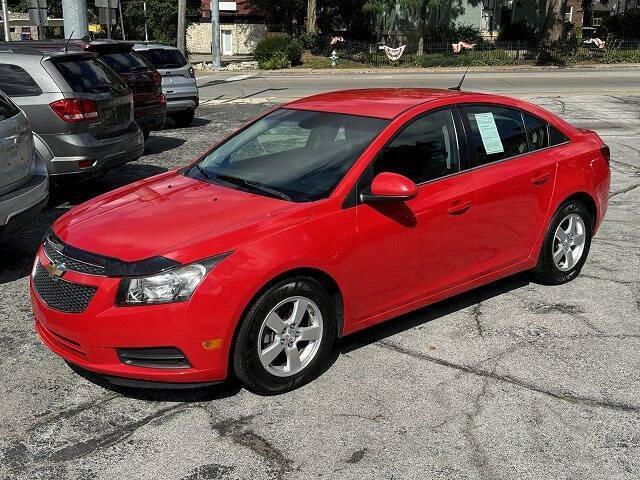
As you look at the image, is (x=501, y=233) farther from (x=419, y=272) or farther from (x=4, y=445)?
(x=4, y=445)

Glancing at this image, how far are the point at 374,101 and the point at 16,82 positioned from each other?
487cm

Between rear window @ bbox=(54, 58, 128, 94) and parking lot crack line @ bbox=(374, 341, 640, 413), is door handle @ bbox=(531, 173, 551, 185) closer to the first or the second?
parking lot crack line @ bbox=(374, 341, 640, 413)

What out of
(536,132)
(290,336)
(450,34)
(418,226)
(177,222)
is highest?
(450,34)

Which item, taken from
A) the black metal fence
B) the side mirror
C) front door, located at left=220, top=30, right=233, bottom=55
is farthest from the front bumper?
front door, located at left=220, top=30, right=233, bottom=55

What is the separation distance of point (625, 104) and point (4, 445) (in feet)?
58.5

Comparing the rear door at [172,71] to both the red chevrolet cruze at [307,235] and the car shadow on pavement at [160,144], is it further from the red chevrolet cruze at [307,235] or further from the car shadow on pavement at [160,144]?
the red chevrolet cruze at [307,235]

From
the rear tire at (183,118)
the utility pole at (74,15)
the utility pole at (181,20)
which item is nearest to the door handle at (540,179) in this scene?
the rear tire at (183,118)

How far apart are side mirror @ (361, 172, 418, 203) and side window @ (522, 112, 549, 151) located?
1.61 m

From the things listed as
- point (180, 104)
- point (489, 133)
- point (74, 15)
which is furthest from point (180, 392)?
point (74, 15)

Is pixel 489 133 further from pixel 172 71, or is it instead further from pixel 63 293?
pixel 172 71

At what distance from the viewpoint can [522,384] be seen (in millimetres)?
4215

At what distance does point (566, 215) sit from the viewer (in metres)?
5.62

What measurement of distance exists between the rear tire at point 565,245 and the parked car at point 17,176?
13.5 ft

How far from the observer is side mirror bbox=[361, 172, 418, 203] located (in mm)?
4211
